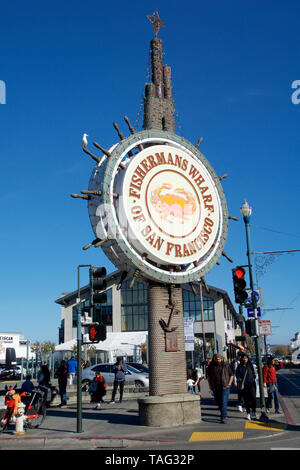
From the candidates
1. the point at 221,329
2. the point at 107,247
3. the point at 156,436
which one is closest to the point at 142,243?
the point at 107,247

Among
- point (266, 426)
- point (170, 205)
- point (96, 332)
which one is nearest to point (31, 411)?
point (96, 332)

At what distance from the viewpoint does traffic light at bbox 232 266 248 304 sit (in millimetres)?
13016

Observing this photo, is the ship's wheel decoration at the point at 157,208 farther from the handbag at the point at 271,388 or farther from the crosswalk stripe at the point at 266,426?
the crosswalk stripe at the point at 266,426

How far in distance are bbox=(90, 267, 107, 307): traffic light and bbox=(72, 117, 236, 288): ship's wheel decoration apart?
0.71 meters

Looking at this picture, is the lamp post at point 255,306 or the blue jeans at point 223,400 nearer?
the blue jeans at point 223,400

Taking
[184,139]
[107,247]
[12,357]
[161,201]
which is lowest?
[12,357]

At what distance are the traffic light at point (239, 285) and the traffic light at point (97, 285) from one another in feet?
Result: 13.5

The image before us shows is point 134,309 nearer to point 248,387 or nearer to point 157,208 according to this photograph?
point 248,387

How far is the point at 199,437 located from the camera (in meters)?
10.0

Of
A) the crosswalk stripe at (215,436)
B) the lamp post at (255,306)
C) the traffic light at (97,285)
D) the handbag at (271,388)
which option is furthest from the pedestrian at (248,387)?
the traffic light at (97,285)

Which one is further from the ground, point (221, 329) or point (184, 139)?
point (184, 139)

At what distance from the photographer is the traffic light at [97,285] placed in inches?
441
